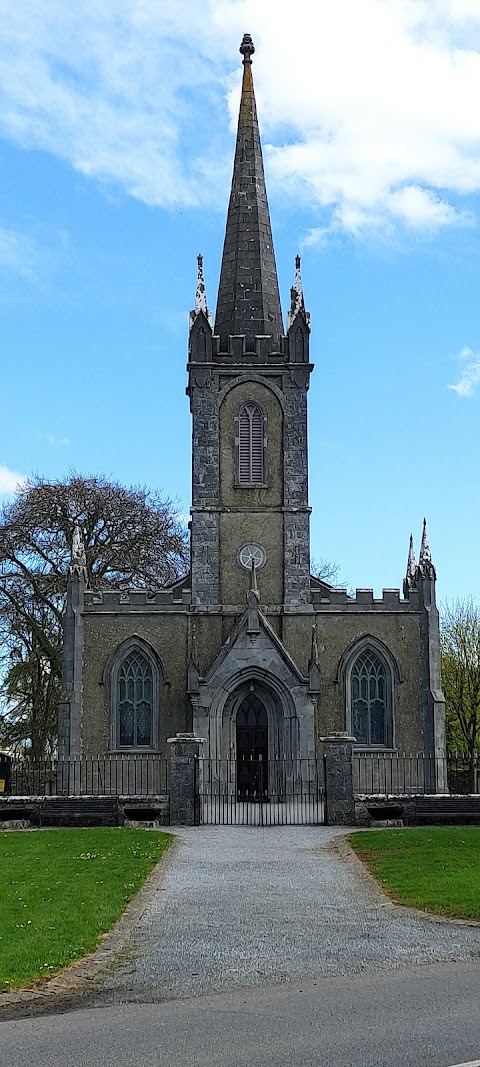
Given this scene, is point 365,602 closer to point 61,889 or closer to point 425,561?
point 425,561

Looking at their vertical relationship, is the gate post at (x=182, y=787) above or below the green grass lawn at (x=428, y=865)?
above

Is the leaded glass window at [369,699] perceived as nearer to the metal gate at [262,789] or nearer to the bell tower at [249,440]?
the metal gate at [262,789]

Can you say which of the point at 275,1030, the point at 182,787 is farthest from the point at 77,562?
the point at 275,1030

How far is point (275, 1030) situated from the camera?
823 cm

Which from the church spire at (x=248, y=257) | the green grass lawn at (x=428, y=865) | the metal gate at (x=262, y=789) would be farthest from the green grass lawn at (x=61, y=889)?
the church spire at (x=248, y=257)

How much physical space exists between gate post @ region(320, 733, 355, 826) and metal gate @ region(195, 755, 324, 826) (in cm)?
150

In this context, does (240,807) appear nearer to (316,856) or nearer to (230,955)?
(316,856)

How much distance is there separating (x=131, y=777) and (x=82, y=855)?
49.5ft

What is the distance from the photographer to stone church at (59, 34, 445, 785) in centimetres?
Result: 3391

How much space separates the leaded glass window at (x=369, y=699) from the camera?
3475cm

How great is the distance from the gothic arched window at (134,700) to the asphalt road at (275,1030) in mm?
25228

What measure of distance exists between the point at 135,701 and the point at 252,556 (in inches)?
232

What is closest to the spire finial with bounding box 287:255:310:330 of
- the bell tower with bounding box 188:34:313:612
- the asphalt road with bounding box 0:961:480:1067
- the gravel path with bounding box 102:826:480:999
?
the bell tower with bounding box 188:34:313:612

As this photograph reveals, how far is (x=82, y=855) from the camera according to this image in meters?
18.8
